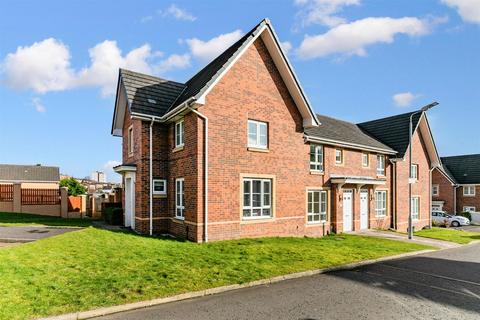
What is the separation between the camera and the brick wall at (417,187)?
23.5 metres

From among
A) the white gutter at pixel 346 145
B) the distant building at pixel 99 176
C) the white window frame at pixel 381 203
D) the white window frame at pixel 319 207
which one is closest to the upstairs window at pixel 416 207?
the white window frame at pixel 381 203

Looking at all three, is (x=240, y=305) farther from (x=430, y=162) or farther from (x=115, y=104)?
(x=430, y=162)

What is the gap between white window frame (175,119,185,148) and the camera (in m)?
14.6

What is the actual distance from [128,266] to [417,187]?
23.9 metres

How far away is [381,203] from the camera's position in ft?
74.2

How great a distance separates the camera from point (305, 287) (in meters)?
8.34

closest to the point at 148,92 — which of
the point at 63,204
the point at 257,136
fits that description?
the point at 257,136

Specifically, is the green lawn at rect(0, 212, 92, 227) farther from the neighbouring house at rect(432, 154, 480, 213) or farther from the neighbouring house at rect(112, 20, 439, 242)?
the neighbouring house at rect(432, 154, 480, 213)

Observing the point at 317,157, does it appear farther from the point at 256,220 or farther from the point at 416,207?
the point at 416,207

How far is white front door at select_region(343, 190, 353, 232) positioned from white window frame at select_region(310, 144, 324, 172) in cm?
265

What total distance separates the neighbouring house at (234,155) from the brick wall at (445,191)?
26630 mm

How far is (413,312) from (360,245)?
803 centimetres

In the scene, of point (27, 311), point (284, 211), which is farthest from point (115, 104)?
point (27, 311)

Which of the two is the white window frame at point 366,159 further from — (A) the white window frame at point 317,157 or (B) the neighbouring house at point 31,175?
(B) the neighbouring house at point 31,175
